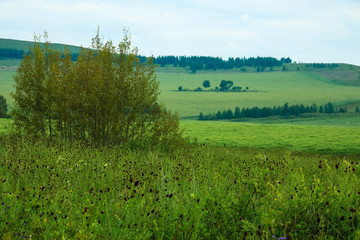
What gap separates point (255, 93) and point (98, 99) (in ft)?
396

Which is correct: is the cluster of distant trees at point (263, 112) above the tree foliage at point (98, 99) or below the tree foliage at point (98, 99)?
below

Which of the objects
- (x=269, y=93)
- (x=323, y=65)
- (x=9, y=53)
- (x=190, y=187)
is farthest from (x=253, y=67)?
(x=190, y=187)

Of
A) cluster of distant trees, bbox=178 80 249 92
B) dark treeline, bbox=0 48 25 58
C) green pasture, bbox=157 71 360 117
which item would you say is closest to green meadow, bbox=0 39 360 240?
green pasture, bbox=157 71 360 117

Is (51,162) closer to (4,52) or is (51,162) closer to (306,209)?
(306,209)

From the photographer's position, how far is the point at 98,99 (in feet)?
58.0

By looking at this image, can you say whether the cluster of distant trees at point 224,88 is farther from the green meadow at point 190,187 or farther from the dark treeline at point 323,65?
the green meadow at point 190,187

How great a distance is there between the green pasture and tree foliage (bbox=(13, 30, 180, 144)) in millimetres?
68593

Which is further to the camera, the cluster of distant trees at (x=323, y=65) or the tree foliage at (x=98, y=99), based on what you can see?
the cluster of distant trees at (x=323, y=65)

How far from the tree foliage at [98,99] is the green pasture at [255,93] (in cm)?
6859

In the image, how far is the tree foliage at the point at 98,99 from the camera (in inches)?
702

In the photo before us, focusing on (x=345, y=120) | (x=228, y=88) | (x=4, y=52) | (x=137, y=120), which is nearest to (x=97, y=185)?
(x=137, y=120)

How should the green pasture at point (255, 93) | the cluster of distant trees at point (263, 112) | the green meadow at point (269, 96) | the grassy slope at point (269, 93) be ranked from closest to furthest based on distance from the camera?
the green meadow at point (269, 96) → the grassy slope at point (269, 93) → the cluster of distant trees at point (263, 112) → the green pasture at point (255, 93)

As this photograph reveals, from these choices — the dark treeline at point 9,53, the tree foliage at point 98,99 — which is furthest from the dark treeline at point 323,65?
the tree foliage at point 98,99

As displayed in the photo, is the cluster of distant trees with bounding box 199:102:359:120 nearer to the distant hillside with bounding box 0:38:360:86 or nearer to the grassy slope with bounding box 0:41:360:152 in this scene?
the grassy slope with bounding box 0:41:360:152
